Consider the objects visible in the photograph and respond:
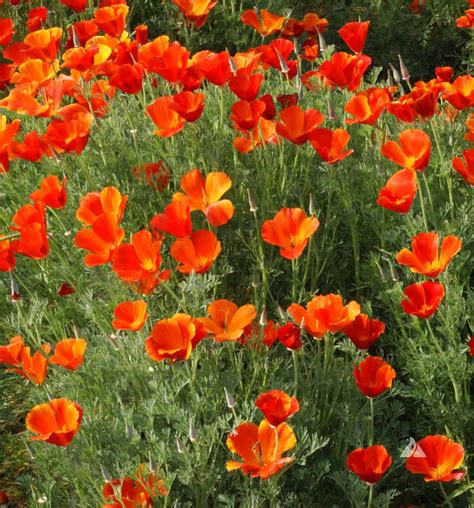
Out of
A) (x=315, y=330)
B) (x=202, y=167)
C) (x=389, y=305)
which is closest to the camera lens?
(x=315, y=330)

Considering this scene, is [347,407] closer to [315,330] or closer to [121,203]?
[315,330]

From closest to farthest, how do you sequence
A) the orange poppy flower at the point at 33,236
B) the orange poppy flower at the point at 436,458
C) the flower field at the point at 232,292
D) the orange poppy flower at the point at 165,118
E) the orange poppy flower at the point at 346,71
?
1. the orange poppy flower at the point at 436,458
2. the flower field at the point at 232,292
3. the orange poppy flower at the point at 33,236
4. the orange poppy flower at the point at 165,118
5. the orange poppy flower at the point at 346,71

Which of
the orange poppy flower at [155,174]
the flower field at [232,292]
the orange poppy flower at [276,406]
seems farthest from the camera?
the orange poppy flower at [155,174]

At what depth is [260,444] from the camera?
1952 millimetres

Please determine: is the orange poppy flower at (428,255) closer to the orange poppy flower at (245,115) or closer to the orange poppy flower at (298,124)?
the orange poppy flower at (298,124)

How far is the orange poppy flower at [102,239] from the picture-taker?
89.0 inches

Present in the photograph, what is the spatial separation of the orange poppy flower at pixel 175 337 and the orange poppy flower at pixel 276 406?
216 millimetres

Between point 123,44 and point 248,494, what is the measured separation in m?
1.61

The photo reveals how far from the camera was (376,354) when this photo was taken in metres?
2.78

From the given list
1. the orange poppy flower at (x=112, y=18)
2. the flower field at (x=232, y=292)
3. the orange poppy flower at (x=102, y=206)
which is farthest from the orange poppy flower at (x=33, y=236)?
the orange poppy flower at (x=112, y=18)

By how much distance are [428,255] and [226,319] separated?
0.50 m

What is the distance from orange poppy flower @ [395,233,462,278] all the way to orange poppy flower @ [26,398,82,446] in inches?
31.6

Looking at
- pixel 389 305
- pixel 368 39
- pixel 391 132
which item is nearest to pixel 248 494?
pixel 389 305

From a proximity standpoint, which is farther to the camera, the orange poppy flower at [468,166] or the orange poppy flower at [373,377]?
the orange poppy flower at [468,166]
